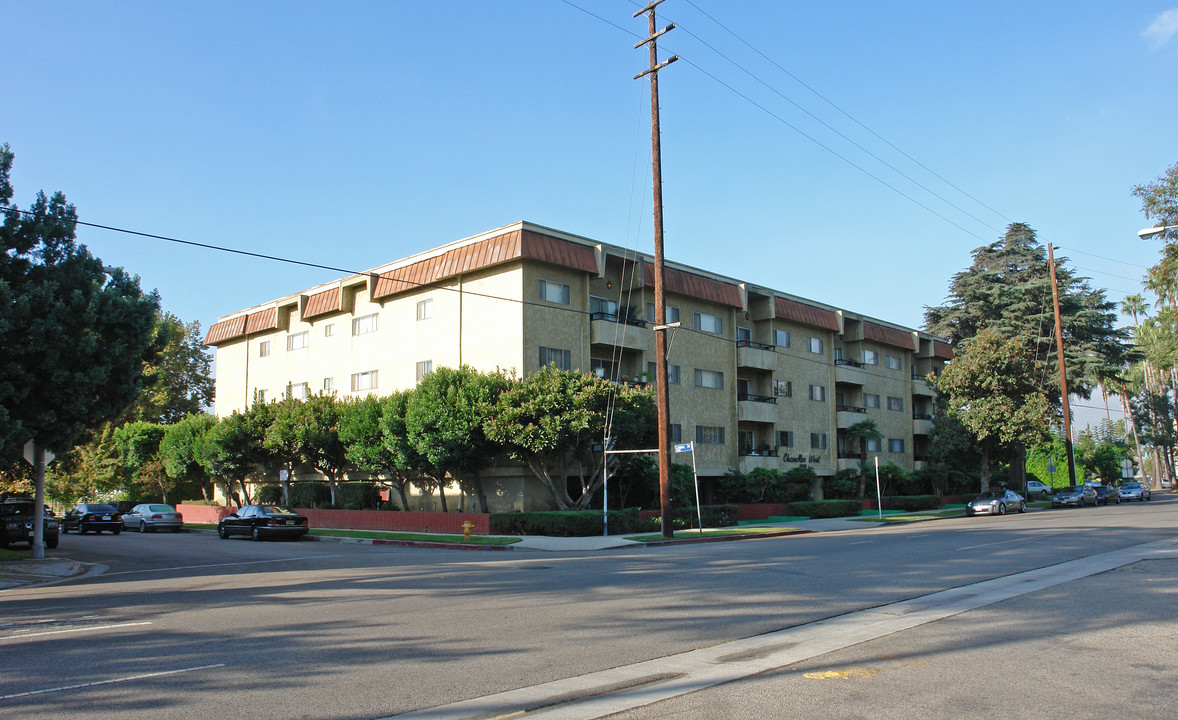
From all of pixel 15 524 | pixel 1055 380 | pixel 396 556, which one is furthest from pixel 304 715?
pixel 1055 380

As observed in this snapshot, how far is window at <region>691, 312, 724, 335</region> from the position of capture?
131ft

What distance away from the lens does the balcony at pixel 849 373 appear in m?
49.5

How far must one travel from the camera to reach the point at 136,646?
896 centimetres

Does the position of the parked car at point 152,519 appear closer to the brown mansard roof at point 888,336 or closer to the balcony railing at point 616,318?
the balcony railing at point 616,318

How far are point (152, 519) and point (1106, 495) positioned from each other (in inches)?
2240

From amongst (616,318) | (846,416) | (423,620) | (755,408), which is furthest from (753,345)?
(423,620)

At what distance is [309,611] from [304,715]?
220 inches

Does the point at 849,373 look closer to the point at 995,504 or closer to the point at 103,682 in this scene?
the point at 995,504

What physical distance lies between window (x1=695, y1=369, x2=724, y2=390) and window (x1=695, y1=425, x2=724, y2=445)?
6.54ft

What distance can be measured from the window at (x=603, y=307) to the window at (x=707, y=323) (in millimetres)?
5455

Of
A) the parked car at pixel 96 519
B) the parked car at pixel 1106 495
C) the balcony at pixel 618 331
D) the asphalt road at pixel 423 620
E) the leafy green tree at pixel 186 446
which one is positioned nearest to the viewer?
the asphalt road at pixel 423 620

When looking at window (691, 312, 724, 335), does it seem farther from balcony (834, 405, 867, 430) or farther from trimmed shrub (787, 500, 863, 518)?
balcony (834, 405, 867, 430)

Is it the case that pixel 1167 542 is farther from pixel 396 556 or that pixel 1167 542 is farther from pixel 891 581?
pixel 396 556

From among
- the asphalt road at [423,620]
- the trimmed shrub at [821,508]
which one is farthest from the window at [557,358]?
the trimmed shrub at [821,508]
